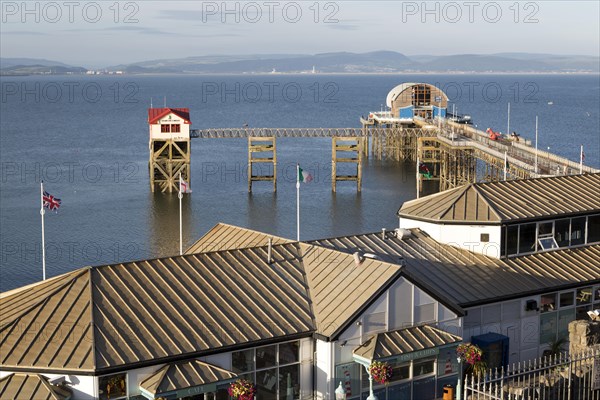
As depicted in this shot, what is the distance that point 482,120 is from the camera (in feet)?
555

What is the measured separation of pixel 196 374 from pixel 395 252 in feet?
32.6

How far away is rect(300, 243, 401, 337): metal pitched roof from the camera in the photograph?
24.5 m

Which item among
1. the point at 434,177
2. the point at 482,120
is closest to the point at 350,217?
the point at 434,177

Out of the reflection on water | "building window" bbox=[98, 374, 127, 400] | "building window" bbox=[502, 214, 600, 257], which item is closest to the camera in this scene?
"building window" bbox=[98, 374, 127, 400]

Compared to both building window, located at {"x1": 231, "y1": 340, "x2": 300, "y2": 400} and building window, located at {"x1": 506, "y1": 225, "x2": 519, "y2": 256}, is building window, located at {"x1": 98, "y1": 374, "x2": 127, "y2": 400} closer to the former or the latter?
building window, located at {"x1": 231, "y1": 340, "x2": 300, "y2": 400}

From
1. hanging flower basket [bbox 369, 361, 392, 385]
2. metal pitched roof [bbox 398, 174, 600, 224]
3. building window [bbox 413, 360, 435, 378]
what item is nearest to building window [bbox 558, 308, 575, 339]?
metal pitched roof [bbox 398, 174, 600, 224]

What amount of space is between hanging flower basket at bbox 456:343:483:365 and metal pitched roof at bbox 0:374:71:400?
9.97 m

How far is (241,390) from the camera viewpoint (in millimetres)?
22516

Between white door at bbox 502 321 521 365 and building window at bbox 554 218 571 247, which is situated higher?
building window at bbox 554 218 571 247

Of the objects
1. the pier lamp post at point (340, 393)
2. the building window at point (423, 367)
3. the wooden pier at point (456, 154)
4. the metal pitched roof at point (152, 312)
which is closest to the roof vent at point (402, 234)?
the metal pitched roof at point (152, 312)

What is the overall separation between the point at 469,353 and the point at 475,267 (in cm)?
A: 494

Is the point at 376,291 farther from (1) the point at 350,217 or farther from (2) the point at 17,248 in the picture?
(1) the point at 350,217

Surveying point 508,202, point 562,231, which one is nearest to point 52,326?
point 508,202

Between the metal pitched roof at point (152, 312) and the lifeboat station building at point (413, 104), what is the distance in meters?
76.7
